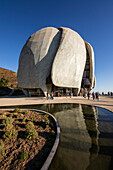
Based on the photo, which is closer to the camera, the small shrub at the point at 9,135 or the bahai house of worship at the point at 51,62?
the small shrub at the point at 9,135

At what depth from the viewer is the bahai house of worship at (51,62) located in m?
19.9

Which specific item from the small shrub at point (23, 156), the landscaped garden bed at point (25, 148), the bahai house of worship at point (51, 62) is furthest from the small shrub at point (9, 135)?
the bahai house of worship at point (51, 62)

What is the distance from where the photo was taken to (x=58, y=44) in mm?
21984

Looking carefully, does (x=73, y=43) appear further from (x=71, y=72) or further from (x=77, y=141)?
(x=77, y=141)

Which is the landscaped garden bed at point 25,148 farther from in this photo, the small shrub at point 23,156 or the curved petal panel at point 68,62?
the curved petal panel at point 68,62

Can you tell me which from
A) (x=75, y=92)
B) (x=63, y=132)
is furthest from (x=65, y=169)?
(x=75, y=92)

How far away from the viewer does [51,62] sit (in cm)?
2062

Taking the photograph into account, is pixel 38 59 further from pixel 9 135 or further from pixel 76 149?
pixel 76 149

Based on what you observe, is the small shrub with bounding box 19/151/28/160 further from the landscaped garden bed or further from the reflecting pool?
the reflecting pool

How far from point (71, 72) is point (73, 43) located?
8.88 metres

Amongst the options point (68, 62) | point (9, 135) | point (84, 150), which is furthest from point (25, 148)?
point (68, 62)

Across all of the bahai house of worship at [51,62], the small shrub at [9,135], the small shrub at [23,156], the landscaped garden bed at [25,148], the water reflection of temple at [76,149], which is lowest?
the water reflection of temple at [76,149]

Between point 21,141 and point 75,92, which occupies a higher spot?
point 75,92

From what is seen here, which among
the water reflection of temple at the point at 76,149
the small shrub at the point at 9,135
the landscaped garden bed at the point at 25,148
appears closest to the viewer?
the landscaped garden bed at the point at 25,148
